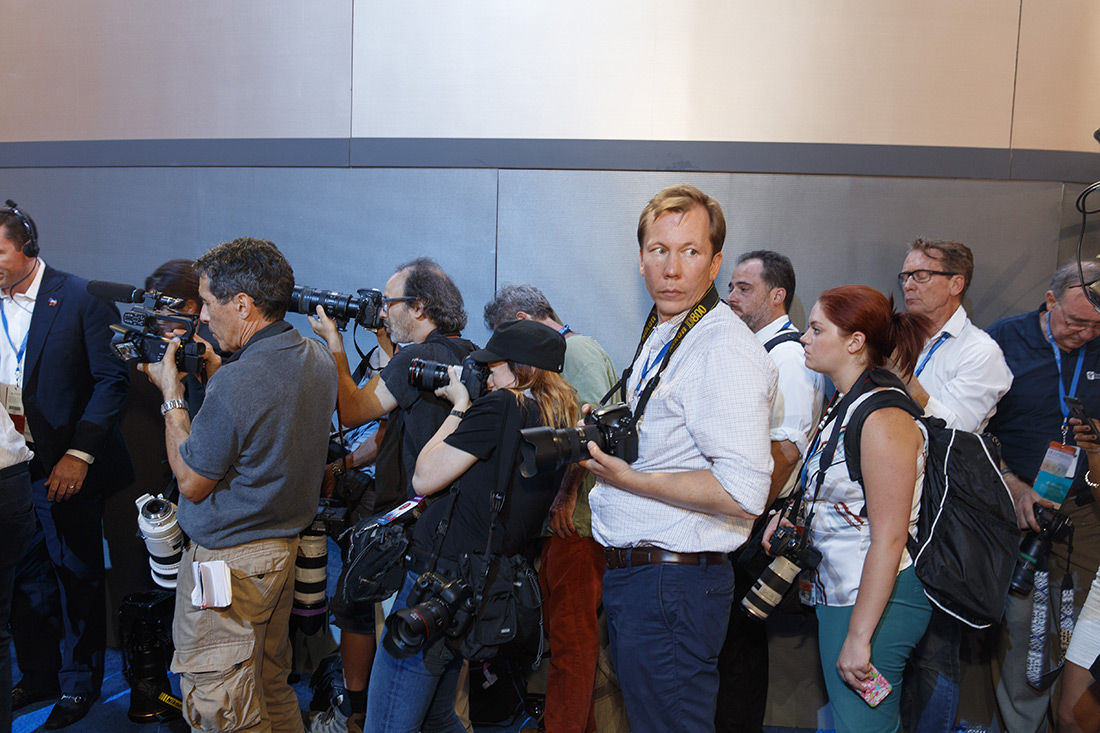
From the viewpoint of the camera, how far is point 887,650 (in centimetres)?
184

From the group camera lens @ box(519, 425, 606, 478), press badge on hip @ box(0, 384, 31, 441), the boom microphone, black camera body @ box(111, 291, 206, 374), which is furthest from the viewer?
press badge on hip @ box(0, 384, 31, 441)

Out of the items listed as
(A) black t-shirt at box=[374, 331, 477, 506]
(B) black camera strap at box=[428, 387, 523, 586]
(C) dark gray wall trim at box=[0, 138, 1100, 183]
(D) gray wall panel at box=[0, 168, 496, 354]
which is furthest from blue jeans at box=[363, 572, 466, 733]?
(C) dark gray wall trim at box=[0, 138, 1100, 183]

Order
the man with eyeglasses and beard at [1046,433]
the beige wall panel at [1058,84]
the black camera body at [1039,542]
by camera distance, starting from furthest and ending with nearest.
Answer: the beige wall panel at [1058,84] → the man with eyeglasses and beard at [1046,433] → the black camera body at [1039,542]

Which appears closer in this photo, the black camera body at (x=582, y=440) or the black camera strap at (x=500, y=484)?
the black camera body at (x=582, y=440)

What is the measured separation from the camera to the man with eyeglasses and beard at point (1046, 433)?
8.89ft

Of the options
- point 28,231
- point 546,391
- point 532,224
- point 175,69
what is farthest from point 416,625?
point 175,69

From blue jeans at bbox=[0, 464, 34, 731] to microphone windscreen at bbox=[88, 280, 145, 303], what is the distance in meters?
0.68

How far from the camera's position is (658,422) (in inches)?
64.9

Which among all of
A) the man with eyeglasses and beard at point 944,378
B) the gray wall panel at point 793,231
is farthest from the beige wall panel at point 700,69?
the man with eyeglasses and beard at point 944,378

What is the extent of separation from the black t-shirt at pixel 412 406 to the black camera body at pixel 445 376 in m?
0.31

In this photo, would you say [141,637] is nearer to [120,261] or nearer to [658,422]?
[120,261]

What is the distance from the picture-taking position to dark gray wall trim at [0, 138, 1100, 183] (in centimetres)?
322

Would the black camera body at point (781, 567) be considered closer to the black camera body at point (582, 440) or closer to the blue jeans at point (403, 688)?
the black camera body at point (582, 440)

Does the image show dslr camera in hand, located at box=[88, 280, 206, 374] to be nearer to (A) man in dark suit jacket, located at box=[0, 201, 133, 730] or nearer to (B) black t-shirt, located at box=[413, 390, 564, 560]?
(A) man in dark suit jacket, located at box=[0, 201, 133, 730]
